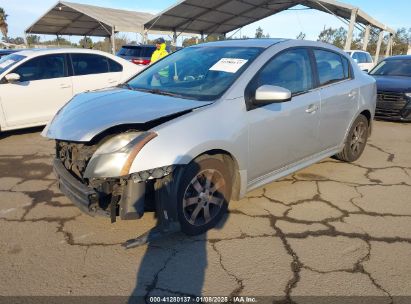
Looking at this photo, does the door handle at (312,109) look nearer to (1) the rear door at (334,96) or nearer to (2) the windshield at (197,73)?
(1) the rear door at (334,96)

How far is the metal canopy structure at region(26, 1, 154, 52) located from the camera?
64.2 feet

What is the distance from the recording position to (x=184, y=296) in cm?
243

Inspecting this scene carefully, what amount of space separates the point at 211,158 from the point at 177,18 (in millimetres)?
17995

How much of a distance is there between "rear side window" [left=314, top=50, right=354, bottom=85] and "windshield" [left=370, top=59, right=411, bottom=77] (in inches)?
206

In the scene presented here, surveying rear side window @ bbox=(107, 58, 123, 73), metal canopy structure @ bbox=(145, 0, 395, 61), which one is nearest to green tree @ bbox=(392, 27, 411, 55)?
metal canopy structure @ bbox=(145, 0, 395, 61)

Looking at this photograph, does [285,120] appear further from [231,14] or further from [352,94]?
[231,14]

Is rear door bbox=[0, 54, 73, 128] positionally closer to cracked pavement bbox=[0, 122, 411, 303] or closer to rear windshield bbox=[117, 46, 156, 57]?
cracked pavement bbox=[0, 122, 411, 303]

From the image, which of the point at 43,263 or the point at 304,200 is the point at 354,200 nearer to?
the point at 304,200

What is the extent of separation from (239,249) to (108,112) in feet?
5.18

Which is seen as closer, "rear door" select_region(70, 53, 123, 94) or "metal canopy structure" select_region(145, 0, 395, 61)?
"rear door" select_region(70, 53, 123, 94)

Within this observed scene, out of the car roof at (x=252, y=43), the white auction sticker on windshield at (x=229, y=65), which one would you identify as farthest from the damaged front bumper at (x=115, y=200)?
the car roof at (x=252, y=43)

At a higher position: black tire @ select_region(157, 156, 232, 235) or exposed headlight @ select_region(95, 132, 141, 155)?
exposed headlight @ select_region(95, 132, 141, 155)

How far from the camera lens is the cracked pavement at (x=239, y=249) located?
253cm

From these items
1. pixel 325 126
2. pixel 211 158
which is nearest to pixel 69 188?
pixel 211 158
